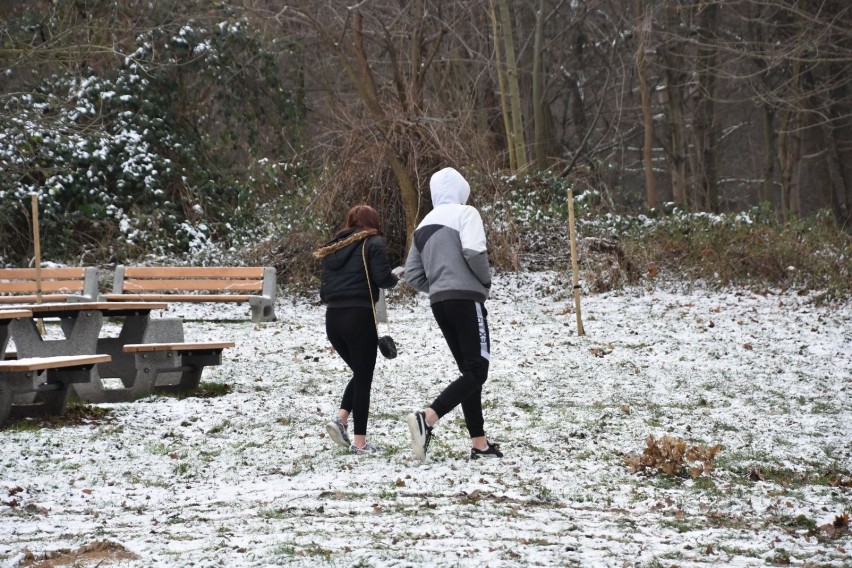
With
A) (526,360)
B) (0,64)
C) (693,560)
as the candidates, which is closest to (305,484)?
(693,560)

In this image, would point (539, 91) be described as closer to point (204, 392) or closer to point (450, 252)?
point (204, 392)

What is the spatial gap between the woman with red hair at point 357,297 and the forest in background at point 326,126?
7060 mm

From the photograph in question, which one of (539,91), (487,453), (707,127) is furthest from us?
(707,127)

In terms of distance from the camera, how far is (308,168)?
20969 mm

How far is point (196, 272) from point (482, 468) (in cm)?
1013

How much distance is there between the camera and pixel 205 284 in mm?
16234

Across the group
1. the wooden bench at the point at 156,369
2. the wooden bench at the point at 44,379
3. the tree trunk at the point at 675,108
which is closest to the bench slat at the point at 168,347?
the wooden bench at the point at 156,369

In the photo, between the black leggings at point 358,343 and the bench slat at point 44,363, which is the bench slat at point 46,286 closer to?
the bench slat at point 44,363

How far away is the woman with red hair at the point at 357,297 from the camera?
295 inches

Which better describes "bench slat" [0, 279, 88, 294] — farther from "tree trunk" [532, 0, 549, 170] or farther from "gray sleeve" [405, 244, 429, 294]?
"tree trunk" [532, 0, 549, 170]

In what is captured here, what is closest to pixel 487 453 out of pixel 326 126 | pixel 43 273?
pixel 43 273

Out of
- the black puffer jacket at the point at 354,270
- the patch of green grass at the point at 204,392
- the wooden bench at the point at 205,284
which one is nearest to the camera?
the black puffer jacket at the point at 354,270

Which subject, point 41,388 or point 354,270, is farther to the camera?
point 41,388

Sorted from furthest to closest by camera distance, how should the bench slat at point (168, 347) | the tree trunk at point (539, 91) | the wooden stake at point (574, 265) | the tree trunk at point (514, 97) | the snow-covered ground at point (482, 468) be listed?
the tree trunk at point (539, 91)
the tree trunk at point (514, 97)
the wooden stake at point (574, 265)
the bench slat at point (168, 347)
the snow-covered ground at point (482, 468)
